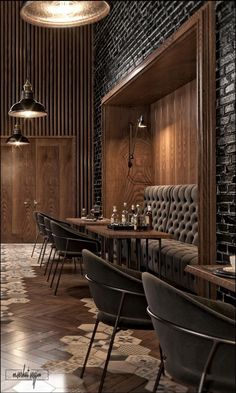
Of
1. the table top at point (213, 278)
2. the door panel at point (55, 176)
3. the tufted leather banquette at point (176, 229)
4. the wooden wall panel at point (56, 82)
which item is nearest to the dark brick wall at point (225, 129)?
the table top at point (213, 278)

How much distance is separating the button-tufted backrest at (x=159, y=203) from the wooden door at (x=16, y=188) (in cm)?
358

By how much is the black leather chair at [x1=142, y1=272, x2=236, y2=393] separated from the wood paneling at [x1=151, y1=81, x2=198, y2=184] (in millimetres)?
4341

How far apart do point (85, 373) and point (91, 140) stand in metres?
7.59

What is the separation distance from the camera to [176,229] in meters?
6.27

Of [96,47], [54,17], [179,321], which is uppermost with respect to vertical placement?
[96,47]

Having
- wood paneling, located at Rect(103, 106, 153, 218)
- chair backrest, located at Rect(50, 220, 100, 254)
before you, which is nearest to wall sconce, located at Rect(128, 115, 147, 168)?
wood paneling, located at Rect(103, 106, 153, 218)

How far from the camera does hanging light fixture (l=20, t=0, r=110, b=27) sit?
114 inches

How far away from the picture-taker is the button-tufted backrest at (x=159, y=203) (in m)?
6.72

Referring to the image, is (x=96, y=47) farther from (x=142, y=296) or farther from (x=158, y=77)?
(x=142, y=296)

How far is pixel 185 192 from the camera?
5988 millimetres

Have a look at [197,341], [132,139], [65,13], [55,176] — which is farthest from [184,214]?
[55,176]

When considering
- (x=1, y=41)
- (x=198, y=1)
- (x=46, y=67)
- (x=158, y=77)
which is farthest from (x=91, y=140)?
(x=198, y=1)

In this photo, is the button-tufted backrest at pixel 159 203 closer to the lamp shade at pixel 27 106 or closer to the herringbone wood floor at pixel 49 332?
the herringbone wood floor at pixel 49 332

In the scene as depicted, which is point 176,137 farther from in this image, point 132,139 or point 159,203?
point 132,139
